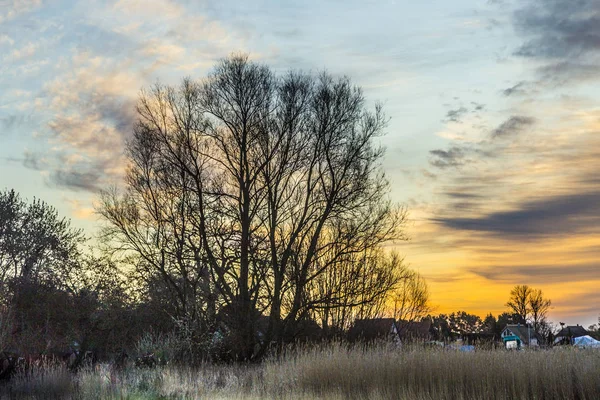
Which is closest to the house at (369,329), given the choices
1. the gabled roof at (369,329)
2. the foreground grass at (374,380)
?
the gabled roof at (369,329)

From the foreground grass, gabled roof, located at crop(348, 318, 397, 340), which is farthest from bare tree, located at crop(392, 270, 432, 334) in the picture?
the foreground grass

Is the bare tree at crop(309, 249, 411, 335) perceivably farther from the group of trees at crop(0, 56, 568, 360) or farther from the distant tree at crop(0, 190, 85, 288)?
the distant tree at crop(0, 190, 85, 288)

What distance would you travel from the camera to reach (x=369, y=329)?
28.5 meters

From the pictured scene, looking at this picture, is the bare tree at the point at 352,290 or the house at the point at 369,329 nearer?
the bare tree at the point at 352,290

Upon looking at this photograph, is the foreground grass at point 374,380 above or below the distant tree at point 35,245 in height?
below

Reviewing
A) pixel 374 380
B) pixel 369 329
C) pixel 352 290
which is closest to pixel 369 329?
pixel 369 329

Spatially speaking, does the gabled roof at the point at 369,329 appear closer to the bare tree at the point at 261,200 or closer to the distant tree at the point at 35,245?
the bare tree at the point at 261,200

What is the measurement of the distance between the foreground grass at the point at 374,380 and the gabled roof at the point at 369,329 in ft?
27.4

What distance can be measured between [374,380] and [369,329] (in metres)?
11.5

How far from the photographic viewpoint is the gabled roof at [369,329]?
1091 inches

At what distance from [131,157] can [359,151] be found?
9152mm

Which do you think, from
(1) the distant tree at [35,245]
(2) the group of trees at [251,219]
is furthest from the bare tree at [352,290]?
(1) the distant tree at [35,245]

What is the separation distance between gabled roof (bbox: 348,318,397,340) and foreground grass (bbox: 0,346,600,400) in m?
8.35

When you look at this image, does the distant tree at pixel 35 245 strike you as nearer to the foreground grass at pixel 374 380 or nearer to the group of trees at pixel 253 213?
the group of trees at pixel 253 213
